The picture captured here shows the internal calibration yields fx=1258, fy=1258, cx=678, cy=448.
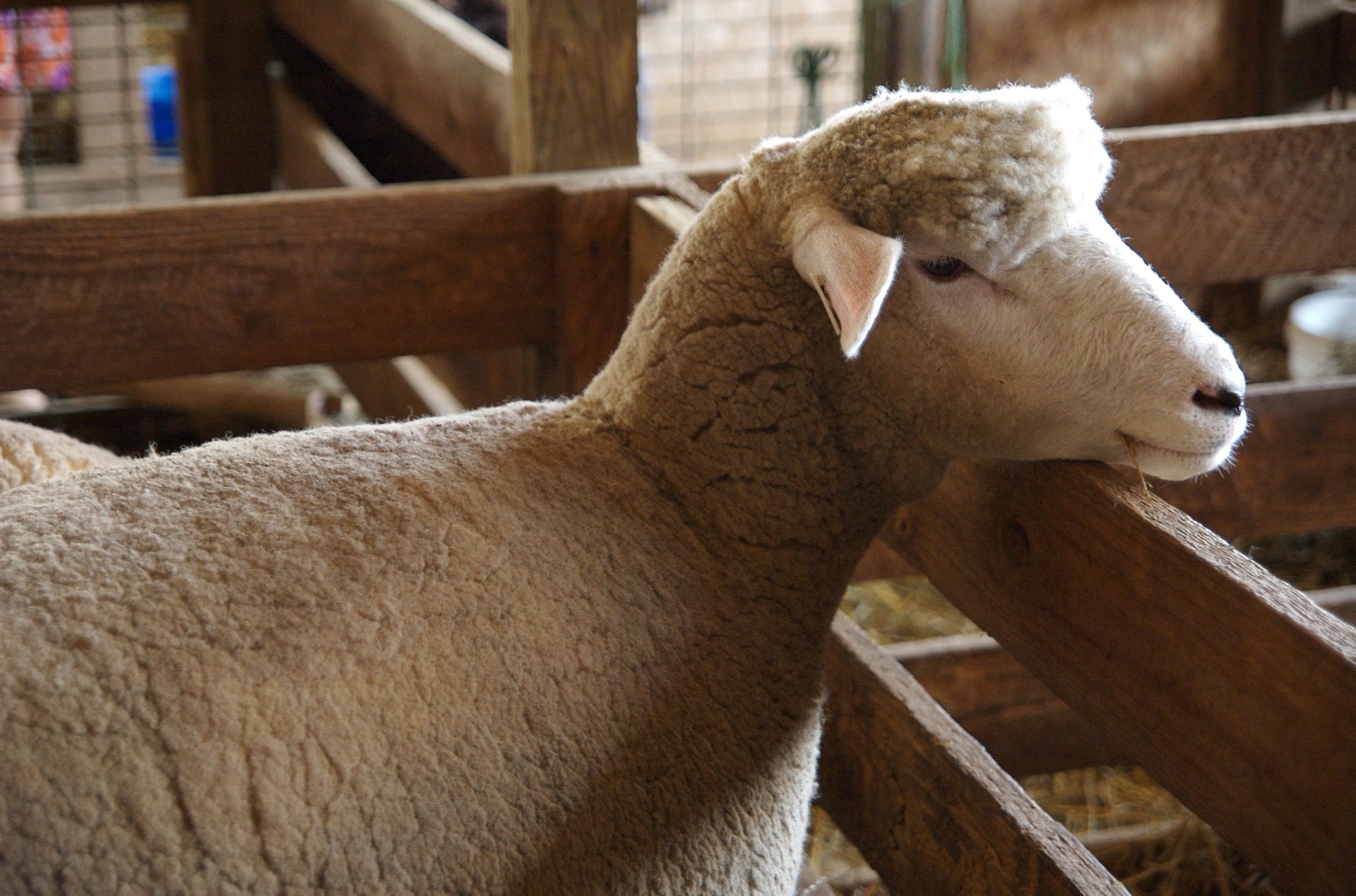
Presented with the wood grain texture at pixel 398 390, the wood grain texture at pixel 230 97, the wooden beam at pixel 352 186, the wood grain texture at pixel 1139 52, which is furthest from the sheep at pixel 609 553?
the wood grain texture at pixel 230 97

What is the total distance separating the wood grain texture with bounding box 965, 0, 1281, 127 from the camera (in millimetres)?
4457

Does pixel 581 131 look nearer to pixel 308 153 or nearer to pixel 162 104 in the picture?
pixel 308 153

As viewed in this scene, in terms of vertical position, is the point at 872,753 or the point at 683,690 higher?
the point at 683,690

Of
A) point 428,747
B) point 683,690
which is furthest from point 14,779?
point 683,690

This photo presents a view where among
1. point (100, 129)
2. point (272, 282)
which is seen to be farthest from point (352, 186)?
point (100, 129)

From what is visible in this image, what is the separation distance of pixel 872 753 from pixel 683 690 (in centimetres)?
58

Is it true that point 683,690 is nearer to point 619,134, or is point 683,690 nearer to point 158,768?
point 158,768

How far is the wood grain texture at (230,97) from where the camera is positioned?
5168 mm

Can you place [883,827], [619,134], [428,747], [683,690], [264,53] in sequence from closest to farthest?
1. [428,747]
2. [683,690]
3. [883,827]
4. [619,134]
5. [264,53]

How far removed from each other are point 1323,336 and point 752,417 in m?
2.99

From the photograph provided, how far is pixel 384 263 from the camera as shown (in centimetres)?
249

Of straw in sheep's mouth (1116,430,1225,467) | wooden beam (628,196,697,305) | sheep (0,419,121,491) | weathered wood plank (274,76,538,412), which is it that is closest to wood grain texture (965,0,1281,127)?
weathered wood plank (274,76,538,412)

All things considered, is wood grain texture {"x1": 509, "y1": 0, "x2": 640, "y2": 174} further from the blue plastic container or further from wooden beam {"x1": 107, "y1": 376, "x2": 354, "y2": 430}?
the blue plastic container

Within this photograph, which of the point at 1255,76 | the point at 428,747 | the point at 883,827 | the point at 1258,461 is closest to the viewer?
the point at 428,747
